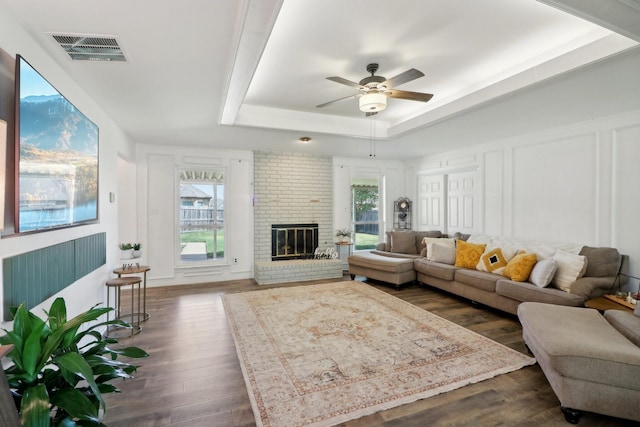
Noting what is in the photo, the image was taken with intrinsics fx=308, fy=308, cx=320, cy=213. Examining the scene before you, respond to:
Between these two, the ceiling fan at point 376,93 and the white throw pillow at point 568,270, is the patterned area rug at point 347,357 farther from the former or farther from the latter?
the ceiling fan at point 376,93

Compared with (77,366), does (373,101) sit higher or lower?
higher

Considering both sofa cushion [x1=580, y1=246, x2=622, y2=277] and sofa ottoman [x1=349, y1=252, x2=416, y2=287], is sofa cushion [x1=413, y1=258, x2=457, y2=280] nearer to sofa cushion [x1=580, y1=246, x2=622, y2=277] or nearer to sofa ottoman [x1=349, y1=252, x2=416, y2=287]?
sofa ottoman [x1=349, y1=252, x2=416, y2=287]

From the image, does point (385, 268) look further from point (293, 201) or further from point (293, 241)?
point (293, 201)

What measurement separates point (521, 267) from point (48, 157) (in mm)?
4696

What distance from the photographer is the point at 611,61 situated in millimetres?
2453

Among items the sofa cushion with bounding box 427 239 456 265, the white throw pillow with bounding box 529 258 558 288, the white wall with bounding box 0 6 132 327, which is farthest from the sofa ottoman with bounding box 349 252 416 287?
the white wall with bounding box 0 6 132 327

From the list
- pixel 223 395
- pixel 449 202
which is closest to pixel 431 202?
pixel 449 202

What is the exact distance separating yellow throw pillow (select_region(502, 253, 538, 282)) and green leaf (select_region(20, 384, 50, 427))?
4285 millimetres

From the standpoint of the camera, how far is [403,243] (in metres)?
5.93

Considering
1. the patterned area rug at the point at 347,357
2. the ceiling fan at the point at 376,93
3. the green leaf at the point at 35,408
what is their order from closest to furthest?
the green leaf at the point at 35,408 < the patterned area rug at the point at 347,357 < the ceiling fan at the point at 376,93

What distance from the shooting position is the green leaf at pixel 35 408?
1009 mm

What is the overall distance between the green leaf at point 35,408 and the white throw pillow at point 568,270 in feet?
14.0

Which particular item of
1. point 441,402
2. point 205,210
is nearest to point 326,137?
point 205,210

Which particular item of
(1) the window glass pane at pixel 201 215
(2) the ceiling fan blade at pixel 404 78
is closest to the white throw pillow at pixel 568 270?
(2) the ceiling fan blade at pixel 404 78
